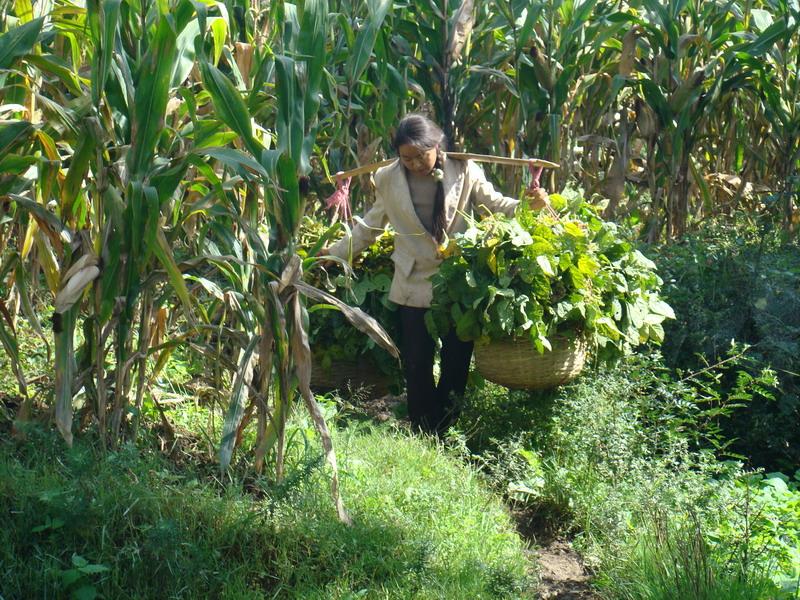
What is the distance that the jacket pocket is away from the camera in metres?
5.28

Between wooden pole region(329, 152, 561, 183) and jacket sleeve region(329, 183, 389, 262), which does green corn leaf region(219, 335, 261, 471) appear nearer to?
wooden pole region(329, 152, 561, 183)

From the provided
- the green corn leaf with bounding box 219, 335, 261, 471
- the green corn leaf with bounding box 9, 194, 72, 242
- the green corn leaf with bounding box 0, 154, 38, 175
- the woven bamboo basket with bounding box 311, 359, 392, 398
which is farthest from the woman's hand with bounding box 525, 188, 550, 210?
the green corn leaf with bounding box 0, 154, 38, 175

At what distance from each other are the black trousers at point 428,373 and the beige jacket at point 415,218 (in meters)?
0.16

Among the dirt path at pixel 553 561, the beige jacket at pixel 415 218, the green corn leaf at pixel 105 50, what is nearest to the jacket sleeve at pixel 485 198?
the beige jacket at pixel 415 218

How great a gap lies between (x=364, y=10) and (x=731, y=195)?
4.26 metres

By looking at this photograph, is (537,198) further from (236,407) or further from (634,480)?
(236,407)

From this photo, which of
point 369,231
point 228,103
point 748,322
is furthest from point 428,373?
point 228,103

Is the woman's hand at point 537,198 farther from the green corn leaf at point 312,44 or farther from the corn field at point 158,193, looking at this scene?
the green corn leaf at point 312,44

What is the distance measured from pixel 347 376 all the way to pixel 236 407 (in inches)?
94.4

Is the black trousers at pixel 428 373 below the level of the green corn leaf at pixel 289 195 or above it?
below

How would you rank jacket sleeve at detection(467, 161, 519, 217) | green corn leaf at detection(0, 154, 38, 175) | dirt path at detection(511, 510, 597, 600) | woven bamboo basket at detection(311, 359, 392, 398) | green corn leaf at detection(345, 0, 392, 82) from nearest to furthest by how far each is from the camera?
green corn leaf at detection(0, 154, 38, 175)
dirt path at detection(511, 510, 597, 600)
green corn leaf at detection(345, 0, 392, 82)
jacket sleeve at detection(467, 161, 519, 217)
woven bamboo basket at detection(311, 359, 392, 398)

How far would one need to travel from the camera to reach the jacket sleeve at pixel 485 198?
5305mm

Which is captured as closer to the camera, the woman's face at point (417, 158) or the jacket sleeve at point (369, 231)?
the woman's face at point (417, 158)

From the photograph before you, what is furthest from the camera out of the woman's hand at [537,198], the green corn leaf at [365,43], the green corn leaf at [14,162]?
the woman's hand at [537,198]
